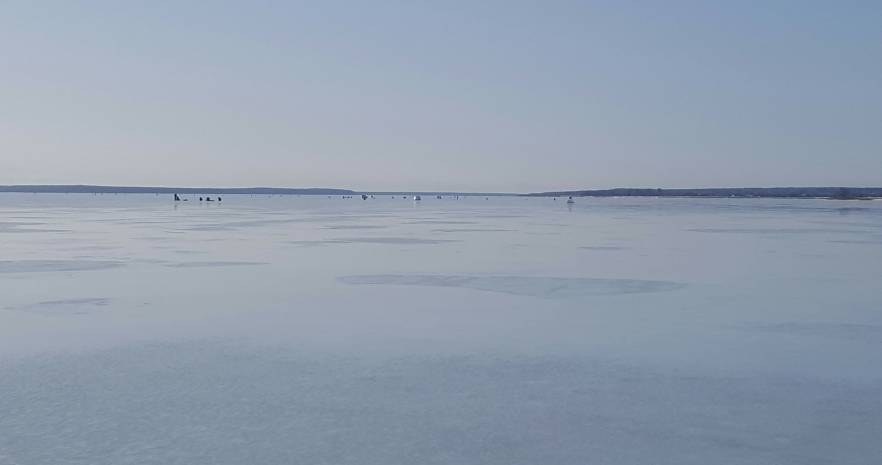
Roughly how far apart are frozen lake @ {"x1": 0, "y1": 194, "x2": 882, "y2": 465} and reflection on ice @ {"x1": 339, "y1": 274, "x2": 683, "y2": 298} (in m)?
0.07

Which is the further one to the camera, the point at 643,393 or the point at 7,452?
the point at 643,393

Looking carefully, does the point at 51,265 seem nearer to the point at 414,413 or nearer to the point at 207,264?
the point at 207,264

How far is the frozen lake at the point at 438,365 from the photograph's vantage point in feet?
12.5

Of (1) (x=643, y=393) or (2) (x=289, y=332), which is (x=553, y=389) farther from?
(2) (x=289, y=332)

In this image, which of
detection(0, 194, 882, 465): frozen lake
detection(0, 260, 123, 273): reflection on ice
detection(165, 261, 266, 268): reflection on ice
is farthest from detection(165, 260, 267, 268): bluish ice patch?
detection(0, 260, 123, 273): reflection on ice

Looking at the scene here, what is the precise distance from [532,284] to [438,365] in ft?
15.0

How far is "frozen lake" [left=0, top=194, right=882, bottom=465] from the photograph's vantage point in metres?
3.80

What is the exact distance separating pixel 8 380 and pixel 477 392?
Answer: 9.46ft

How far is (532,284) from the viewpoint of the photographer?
986 centimetres

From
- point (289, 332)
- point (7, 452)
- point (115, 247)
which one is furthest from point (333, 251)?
point (7, 452)

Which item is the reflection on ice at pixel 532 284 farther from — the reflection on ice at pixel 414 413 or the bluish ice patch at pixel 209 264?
the reflection on ice at pixel 414 413

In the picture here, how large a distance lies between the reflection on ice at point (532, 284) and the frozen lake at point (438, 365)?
2.7 inches

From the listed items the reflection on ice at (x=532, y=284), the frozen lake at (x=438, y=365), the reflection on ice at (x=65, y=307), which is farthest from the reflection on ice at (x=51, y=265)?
the reflection on ice at (x=532, y=284)

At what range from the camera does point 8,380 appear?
4.88 metres
